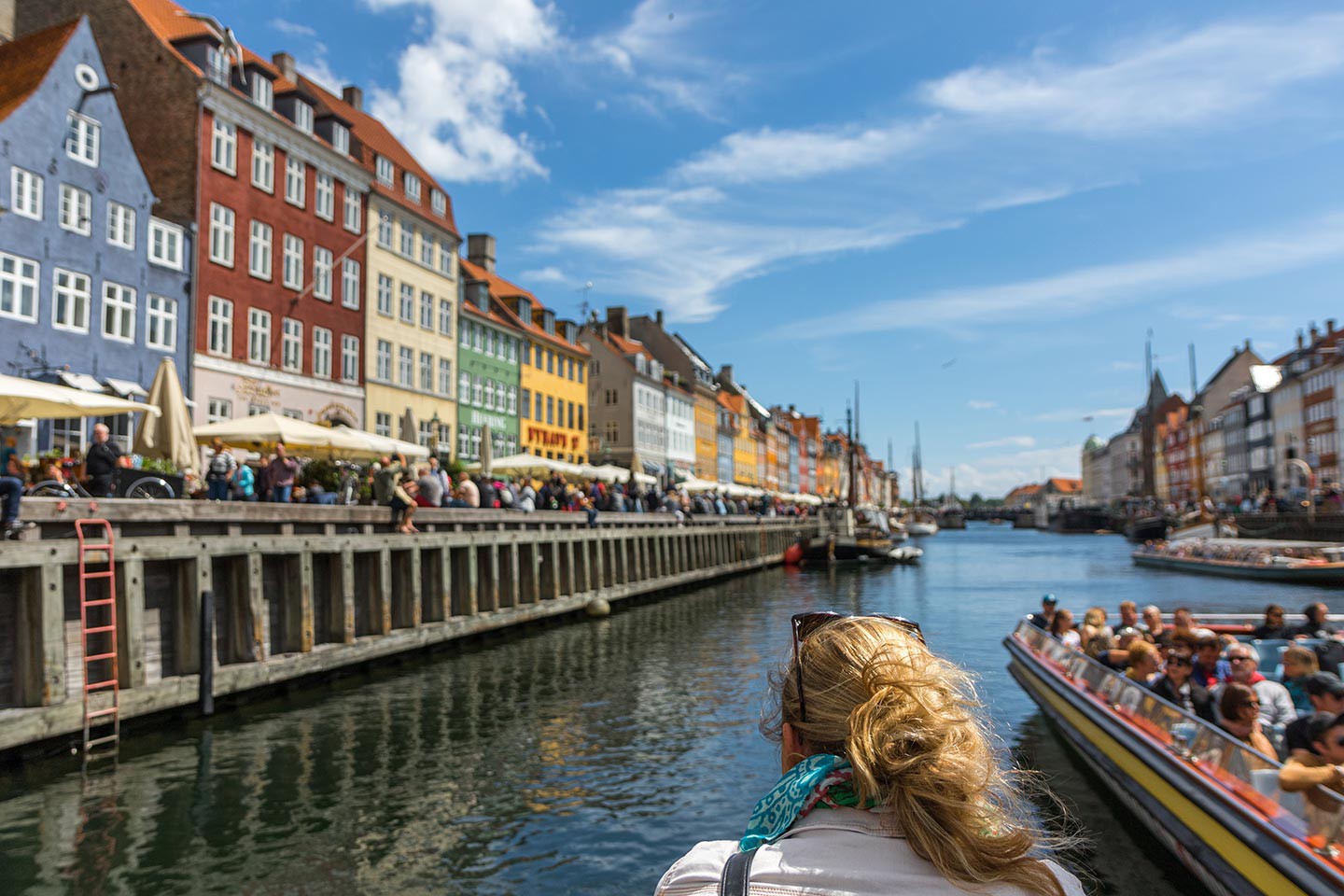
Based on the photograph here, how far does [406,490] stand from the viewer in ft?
69.5

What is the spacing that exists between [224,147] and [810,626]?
34052 mm

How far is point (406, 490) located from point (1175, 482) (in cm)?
14545

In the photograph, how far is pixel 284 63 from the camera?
39500 mm

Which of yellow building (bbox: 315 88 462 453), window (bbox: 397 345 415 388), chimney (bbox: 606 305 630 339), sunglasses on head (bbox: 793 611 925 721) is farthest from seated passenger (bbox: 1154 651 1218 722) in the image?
chimney (bbox: 606 305 630 339)

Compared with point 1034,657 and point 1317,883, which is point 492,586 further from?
point 1317,883

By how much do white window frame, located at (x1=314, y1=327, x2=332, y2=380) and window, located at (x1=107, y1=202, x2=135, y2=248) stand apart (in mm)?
8849

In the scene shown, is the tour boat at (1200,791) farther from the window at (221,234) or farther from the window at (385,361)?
the window at (385,361)

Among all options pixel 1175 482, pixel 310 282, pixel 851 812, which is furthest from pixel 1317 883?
pixel 1175 482

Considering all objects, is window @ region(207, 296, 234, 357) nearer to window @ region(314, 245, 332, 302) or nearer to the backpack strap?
window @ region(314, 245, 332, 302)

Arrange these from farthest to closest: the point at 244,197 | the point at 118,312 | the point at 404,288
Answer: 1. the point at 404,288
2. the point at 244,197
3. the point at 118,312

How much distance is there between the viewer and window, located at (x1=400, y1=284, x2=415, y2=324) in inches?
1673

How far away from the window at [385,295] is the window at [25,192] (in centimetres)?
1638

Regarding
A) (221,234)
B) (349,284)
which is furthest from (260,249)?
(349,284)

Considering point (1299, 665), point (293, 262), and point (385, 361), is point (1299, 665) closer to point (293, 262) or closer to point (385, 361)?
point (293, 262)
